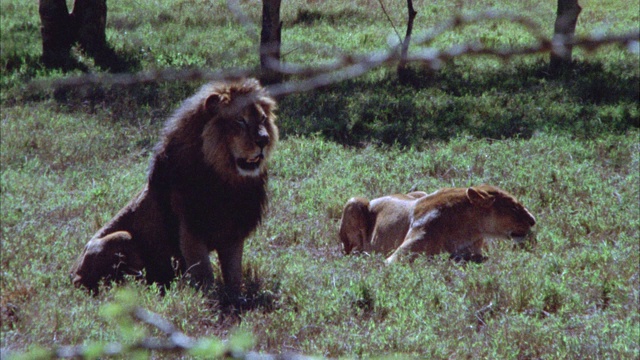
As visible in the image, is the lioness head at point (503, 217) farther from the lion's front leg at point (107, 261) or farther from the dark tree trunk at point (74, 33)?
the dark tree trunk at point (74, 33)

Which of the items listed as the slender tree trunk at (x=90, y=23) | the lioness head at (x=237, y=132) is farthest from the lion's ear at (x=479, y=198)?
the slender tree trunk at (x=90, y=23)

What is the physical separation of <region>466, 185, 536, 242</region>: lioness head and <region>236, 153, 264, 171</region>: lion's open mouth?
6.31 ft

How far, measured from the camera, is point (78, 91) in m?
12.1

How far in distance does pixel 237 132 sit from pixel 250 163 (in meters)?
0.27

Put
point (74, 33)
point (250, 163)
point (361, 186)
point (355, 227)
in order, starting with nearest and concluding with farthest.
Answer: point (250, 163)
point (355, 227)
point (361, 186)
point (74, 33)

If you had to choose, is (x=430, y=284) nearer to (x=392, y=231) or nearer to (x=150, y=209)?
(x=392, y=231)

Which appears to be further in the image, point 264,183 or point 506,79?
point 506,79

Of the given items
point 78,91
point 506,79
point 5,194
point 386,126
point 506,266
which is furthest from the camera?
point 506,79

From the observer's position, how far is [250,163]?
5.90m

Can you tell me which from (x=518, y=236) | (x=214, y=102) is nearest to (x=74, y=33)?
(x=214, y=102)

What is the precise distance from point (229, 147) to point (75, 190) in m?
3.09

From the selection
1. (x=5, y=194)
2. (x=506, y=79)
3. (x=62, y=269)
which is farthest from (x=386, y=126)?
(x=62, y=269)

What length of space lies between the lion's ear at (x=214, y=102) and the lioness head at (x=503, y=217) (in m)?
2.27

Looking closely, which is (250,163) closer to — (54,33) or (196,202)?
(196,202)
